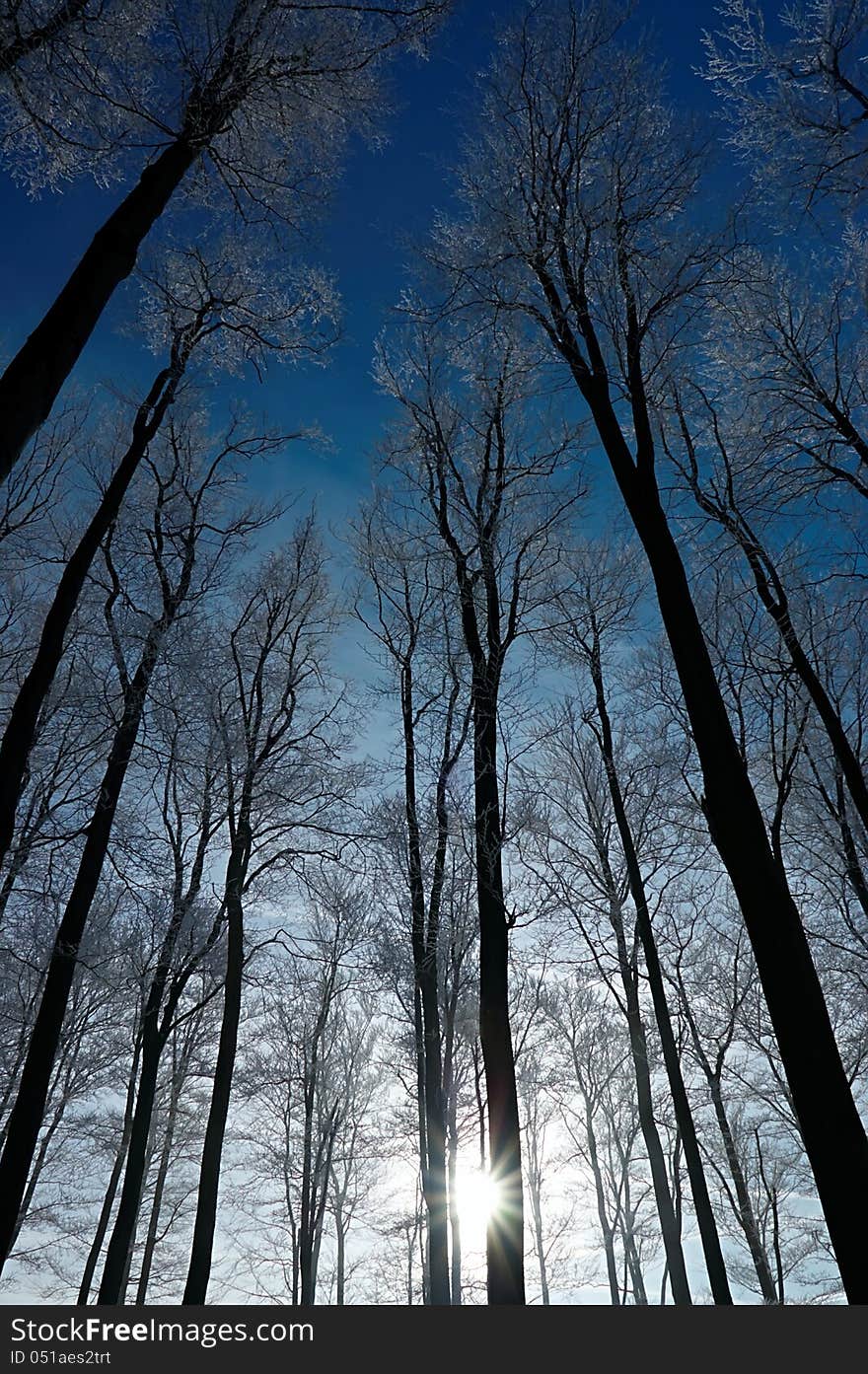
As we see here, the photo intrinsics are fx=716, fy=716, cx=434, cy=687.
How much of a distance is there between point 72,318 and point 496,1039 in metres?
6.67

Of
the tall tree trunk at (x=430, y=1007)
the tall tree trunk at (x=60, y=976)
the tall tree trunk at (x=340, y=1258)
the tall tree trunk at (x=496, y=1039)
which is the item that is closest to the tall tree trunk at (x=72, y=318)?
the tall tree trunk at (x=60, y=976)

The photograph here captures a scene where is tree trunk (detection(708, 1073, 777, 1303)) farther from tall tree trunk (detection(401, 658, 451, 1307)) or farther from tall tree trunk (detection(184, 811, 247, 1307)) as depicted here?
tall tree trunk (detection(184, 811, 247, 1307))

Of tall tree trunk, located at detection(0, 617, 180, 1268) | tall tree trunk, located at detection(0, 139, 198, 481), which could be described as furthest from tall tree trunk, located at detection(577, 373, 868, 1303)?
tall tree trunk, located at detection(0, 617, 180, 1268)

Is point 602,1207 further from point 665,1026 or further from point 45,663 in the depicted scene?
point 45,663

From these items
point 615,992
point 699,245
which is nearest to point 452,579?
point 699,245

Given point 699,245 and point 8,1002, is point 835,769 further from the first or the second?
point 8,1002

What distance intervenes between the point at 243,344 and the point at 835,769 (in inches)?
377

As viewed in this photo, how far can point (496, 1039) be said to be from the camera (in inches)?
272

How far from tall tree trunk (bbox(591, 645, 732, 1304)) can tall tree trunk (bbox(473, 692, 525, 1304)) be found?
9.18 ft

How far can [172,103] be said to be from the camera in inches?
222

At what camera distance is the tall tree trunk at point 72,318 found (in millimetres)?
3146

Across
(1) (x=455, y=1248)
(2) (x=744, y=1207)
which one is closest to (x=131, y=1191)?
(2) (x=744, y=1207)

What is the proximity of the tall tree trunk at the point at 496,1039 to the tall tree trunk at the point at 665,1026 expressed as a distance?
2.80 meters

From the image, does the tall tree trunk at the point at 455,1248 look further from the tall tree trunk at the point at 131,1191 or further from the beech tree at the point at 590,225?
the beech tree at the point at 590,225
